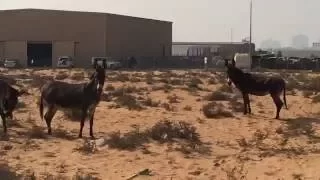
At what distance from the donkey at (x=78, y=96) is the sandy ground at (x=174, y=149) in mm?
681

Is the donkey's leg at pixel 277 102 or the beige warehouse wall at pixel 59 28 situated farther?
the beige warehouse wall at pixel 59 28

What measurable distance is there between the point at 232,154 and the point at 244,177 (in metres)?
2.71

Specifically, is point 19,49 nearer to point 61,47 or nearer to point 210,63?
point 61,47

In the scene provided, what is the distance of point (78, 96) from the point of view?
645 inches

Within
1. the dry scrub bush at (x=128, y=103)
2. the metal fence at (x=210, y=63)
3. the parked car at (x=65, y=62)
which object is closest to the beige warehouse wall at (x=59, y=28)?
the parked car at (x=65, y=62)

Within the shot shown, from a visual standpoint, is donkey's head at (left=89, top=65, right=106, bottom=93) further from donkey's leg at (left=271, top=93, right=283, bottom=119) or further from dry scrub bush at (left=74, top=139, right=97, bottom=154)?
donkey's leg at (left=271, top=93, right=283, bottom=119)

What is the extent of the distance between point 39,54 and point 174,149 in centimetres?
6295

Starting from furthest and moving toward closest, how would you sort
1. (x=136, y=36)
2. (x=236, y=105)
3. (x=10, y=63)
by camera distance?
(x=136, y=36) < (x=10, y=63) < (x=236, y=105)

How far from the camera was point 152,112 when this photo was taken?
72.0 feet

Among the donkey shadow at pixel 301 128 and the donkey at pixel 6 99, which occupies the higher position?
the donkey at pixel 6 99

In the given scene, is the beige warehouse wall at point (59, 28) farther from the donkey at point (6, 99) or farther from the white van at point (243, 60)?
the donkey at point (6, 99)

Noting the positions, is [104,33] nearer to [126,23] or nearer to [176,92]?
[126,23]

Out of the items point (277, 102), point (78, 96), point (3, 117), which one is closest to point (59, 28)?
point (277, 102)

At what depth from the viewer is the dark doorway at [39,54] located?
7319cm
